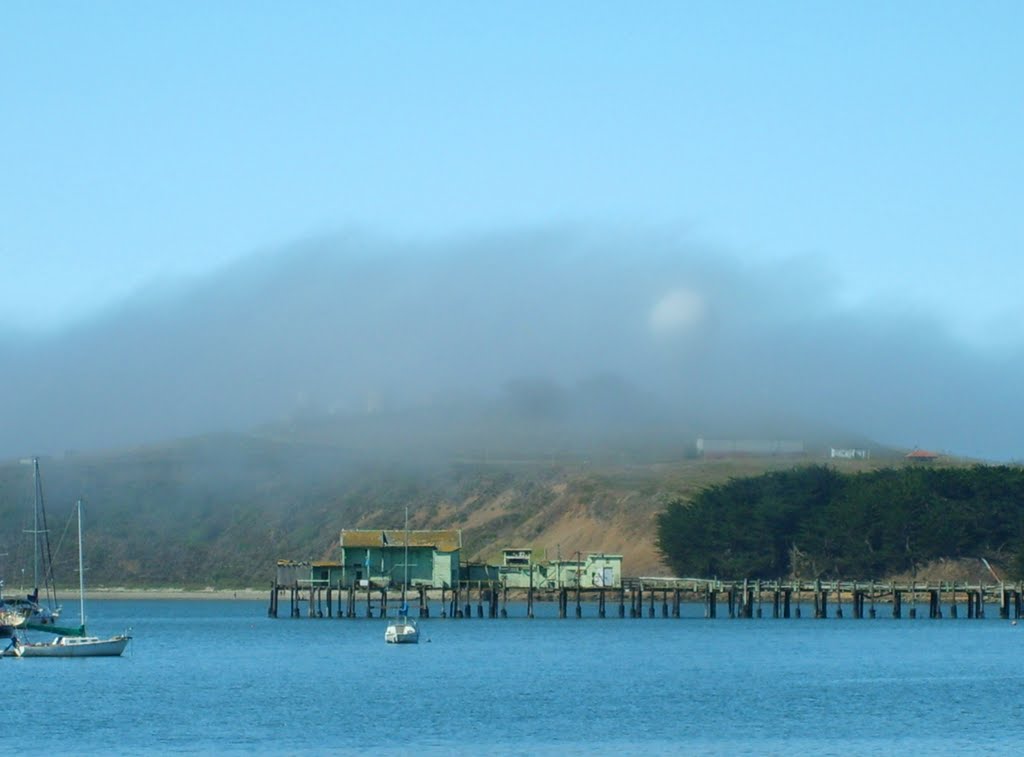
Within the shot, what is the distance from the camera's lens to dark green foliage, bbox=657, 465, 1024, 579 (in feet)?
598

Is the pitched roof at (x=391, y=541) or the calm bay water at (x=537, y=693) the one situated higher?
the pitched roof at (x=391, y=541)

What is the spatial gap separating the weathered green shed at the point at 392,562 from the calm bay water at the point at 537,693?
44.2ft

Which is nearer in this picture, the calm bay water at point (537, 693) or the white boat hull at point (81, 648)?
the calm bay water at point (537, 693)

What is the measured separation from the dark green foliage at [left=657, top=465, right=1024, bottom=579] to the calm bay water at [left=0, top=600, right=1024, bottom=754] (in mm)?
45897

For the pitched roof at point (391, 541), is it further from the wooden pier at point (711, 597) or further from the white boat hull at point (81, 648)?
the white boat hull at point (81, 648)

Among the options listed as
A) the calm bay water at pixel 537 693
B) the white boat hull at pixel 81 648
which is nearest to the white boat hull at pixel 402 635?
the calm bay water at pixel 537 693

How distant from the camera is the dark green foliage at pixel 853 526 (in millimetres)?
182375

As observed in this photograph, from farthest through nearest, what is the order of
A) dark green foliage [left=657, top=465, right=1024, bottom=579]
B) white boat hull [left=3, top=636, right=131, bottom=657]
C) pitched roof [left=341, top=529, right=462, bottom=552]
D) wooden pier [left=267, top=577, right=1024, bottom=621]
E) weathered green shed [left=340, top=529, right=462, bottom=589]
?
dark green foliage [left=657, top=465, right=1024, bottom=579]
pitched roof [left=341, top=529, right=462, bottom=552]
weathered green shed [left=340, top=529, right=462, bottom=589]
wooden pier [left=267, top=577, right=1024, bottom=621]
white boat hull [left=3, top=636, right=131, bottom=657]

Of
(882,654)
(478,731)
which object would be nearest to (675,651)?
(882,654)

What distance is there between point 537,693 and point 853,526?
10480 centimetres

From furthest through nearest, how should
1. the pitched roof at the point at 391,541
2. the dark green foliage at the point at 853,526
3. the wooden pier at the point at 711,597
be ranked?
1. the dark green foliage at the point at 853,526
2. the pitched roof at the point at 391,541
3. the wooden pier at the point at 711,597

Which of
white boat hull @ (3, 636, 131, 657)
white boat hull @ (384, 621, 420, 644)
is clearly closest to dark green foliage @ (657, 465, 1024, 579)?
white boat hull @ (384, 621, 420, 644)

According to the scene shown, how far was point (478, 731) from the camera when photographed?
6931 cm

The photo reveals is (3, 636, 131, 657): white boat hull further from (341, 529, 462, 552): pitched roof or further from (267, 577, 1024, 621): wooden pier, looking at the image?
(341, 529, 462, 552): pitched roof
